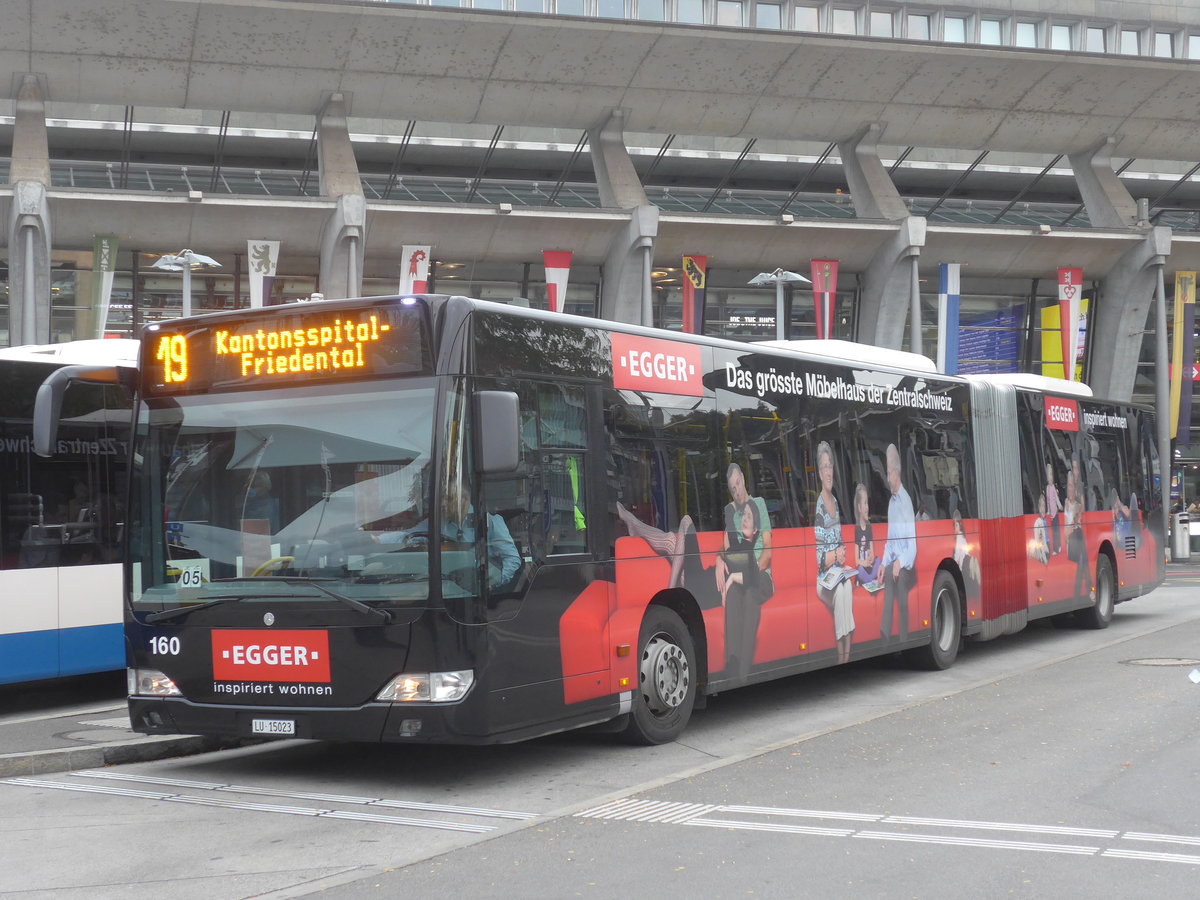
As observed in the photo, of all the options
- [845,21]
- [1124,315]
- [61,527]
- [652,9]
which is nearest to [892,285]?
[1124,315]

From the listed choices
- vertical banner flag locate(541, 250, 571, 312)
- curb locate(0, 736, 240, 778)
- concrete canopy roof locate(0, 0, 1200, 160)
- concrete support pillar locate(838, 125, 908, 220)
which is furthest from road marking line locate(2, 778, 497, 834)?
concrete support pillar locate(838, 125, 908, 220)

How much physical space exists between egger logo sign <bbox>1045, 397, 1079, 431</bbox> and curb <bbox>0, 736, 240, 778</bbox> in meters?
11.4

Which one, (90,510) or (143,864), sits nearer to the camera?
(143,864)

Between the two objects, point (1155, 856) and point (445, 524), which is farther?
Answer: point (445, 524)

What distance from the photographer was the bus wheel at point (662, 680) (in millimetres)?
9438

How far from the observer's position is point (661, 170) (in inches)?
1576

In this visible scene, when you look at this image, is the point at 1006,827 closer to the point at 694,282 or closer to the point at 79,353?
the point at 79,353

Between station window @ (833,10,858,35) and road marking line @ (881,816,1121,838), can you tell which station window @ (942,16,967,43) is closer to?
station window @ (833,10,858,35)

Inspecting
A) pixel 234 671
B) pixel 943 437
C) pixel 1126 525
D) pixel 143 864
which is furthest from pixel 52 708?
pixel 1126 525

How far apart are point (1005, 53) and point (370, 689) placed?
31.8 metres

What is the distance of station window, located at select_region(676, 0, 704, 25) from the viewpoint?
40866mm

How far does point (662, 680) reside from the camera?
9.63m

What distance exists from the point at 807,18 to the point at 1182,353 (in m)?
15.7

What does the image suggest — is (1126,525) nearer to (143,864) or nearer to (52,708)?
(52,708)
